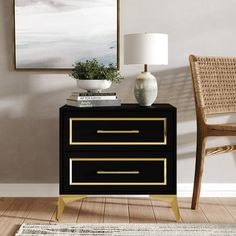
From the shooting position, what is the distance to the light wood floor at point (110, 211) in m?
3.07

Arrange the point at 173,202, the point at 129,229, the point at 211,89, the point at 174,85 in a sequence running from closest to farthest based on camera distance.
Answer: the point at 129,229, the point at 173,202, the point at 211,89, the point at 174,85

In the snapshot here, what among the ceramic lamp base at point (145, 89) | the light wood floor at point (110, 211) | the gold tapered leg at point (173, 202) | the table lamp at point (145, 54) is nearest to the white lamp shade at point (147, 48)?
the table lamp at point (145, 54)

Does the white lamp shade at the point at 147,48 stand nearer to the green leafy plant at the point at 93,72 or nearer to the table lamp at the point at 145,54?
the table lamp at the point at 145,54

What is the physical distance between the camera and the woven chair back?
3.44 metres

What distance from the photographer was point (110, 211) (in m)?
3.28

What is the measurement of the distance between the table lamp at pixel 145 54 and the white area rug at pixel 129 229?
2.46 feet

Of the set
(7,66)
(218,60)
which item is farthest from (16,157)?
(218,60)

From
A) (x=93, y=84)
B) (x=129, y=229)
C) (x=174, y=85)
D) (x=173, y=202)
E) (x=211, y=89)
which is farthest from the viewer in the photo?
(x=174, y=85)

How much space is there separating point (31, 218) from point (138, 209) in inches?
25.9

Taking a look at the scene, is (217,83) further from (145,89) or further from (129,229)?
(129,229)

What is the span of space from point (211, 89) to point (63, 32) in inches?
40.6

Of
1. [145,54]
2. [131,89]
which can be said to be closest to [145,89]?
[145,54]

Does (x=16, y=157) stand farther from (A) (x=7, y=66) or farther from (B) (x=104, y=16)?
(B) (x=104, y=16)

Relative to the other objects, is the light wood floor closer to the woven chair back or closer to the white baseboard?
the white baseboard
